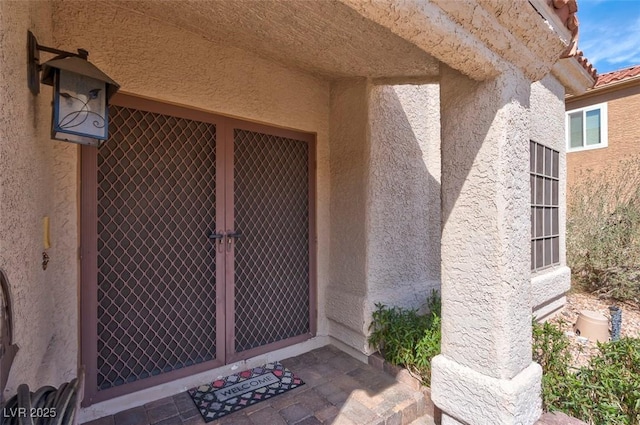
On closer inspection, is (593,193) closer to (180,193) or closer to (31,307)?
(180,193)

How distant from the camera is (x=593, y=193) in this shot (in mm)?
12086

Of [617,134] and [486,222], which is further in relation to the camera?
[617,134]

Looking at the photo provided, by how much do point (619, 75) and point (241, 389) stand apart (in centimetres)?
1951

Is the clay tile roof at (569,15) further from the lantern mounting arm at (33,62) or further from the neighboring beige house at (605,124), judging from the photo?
the neighboring beige house at (605,124)

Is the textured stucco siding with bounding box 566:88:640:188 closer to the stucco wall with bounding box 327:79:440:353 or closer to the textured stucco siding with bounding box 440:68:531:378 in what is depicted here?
the stucco wall with bounding box 327:79:440:353

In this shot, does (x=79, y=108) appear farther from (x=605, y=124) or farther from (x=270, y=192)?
(x=605, y=124)

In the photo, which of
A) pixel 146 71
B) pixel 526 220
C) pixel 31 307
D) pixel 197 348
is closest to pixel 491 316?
pixel 526 220

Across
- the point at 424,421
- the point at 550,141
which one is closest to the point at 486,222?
the point at 424,421

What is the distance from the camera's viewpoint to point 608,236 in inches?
416

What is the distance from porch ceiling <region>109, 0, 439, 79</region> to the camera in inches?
146

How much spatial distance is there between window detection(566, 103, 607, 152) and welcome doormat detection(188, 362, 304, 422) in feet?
58.6

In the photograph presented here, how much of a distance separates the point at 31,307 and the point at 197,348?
2486mm

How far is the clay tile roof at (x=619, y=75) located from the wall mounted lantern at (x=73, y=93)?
703 inches

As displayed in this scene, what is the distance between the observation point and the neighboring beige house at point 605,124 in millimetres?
13805
